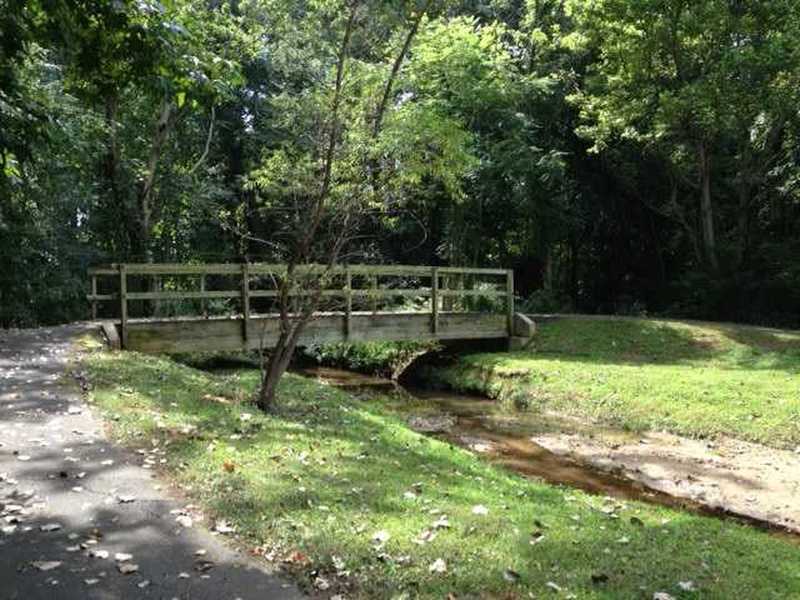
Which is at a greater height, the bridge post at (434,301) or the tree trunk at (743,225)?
the tree trunk at (743,225)

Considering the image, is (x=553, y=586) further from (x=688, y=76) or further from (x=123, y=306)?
(x=688, y=76)

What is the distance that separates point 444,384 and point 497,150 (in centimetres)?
764

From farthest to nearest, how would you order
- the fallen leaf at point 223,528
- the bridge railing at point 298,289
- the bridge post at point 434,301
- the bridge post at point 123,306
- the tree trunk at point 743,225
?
the tree trunk at point 743,225
the bridge post at point 434,301
the bridge railing at point 298,289
the bridge post at point 123,306
the fallen leaf at point 223,528

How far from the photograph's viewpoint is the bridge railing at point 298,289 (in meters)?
13.9

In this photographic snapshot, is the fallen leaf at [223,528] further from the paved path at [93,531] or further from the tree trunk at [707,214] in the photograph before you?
the tree trunk at [707,214]

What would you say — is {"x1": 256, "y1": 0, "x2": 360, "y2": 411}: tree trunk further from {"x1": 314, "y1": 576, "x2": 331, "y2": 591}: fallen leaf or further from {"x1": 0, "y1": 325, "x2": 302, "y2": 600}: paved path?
{"x1": 314, "y1": 576, "x2": 331, "y2": 591}: fallen leaf

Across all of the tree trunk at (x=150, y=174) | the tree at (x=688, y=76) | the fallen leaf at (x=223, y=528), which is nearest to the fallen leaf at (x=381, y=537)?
the fallen leaf at (x=223, y=528)

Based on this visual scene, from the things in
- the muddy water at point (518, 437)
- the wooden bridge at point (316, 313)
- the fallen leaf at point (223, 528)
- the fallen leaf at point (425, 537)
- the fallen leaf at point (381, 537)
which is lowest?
the muddy water at point (518, 437)

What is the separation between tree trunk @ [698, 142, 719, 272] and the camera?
21.6 metres

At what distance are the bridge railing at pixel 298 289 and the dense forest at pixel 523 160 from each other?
1.16 metres

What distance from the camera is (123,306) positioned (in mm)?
13938

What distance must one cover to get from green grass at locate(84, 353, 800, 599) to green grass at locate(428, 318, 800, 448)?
203 inches

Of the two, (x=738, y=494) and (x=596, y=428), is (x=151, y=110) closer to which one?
(x=596, y=428)

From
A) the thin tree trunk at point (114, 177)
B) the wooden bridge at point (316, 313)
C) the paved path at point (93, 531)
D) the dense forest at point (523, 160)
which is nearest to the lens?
the paved path at point (93, 531)
